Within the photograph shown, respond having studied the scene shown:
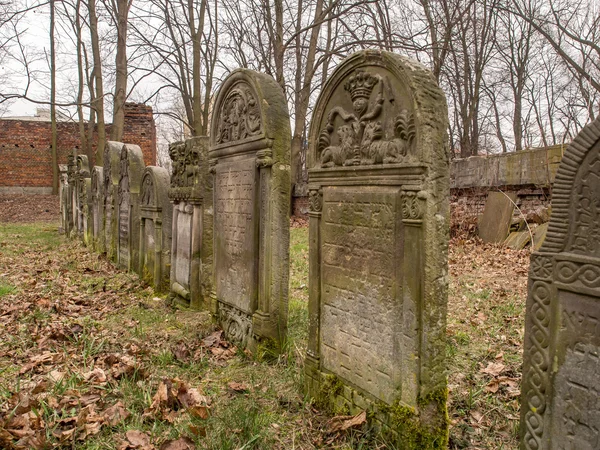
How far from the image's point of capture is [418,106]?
8.42ft

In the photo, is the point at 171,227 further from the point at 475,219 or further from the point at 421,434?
the point at 475,219

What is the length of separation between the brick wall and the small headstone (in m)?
17.1

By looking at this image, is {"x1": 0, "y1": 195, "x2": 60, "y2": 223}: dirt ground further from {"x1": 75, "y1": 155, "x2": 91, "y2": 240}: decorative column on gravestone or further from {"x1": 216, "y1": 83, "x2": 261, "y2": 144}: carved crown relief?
{"x1": 216, "y1": 83, "x2": 261, "y2": 144}: carved crown relief

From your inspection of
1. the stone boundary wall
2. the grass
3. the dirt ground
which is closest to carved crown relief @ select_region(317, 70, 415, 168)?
the grass

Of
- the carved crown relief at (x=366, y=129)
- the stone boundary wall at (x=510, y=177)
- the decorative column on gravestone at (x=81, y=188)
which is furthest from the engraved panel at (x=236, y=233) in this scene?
the decorative column on gravestone at (x=81, y=188)

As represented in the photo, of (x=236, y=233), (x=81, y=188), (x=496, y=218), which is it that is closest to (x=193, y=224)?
(x=236, y=233)

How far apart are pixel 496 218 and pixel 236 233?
7419 mm

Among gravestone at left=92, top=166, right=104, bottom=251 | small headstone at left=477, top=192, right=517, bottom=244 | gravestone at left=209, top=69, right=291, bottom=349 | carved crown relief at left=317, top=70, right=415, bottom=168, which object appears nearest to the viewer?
carved crown relief at left=317, top=70, right=415, bottom=168

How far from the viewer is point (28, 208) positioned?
67.4 ft

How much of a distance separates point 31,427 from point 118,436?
1.67ft

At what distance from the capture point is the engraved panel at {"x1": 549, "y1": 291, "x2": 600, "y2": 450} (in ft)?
6.24

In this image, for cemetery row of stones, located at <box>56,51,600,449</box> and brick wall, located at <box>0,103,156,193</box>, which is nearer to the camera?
cemetery row of stones, located at <box>56,51,600,449</box>

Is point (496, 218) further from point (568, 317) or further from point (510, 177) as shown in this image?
point (568, 317)

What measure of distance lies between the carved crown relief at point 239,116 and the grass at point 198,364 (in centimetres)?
206
